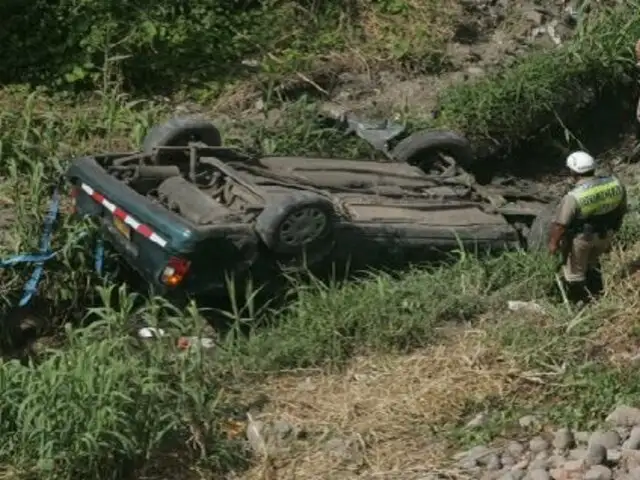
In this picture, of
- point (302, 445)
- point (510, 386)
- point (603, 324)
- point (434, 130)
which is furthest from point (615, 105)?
point (302, 445)

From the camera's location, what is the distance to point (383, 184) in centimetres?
1039

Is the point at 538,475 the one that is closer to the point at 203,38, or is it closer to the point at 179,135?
the point at 179,135

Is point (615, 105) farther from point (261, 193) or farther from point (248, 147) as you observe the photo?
point (261, 193)

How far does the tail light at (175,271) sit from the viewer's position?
886 cm

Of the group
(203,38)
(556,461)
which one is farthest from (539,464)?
(203,38)

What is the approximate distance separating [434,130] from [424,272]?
1.94m

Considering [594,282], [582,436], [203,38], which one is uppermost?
[203,38]

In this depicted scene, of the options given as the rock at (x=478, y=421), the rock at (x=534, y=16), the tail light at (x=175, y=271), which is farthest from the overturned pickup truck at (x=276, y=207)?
the rock at (x=534, y=16)

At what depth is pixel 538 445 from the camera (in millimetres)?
7629

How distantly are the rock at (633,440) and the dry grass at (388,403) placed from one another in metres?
0.94

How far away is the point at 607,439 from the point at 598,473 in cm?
41

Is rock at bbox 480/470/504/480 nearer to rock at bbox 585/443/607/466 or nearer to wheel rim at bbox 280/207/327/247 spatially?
rock at bbox 585/443/607/466

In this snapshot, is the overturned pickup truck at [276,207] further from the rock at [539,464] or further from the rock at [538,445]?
the rock at [539,464]

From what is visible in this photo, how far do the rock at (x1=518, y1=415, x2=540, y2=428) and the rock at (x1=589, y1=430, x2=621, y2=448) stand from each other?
419 millimetres
